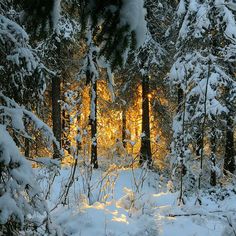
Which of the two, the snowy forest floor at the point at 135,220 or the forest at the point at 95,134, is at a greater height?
the forest at the point at 95,134

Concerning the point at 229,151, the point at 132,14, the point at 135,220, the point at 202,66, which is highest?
the point at 202,66

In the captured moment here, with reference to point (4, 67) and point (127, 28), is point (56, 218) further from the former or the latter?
point (127, 28)

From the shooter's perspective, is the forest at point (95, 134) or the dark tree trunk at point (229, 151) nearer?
the forest at point (95, 134)

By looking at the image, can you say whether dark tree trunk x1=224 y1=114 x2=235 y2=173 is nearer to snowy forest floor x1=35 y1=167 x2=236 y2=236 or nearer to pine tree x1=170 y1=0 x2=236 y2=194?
pine tree x1=170 y1=0 x2=236 y2=194

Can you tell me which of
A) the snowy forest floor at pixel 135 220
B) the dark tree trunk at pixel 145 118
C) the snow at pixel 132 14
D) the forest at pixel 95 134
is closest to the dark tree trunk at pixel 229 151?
the forest at pixel 95 134

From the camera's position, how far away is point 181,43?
14.1 meters

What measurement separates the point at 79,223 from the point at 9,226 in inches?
73.1

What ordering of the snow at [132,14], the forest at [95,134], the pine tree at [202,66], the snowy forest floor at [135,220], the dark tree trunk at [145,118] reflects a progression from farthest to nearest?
1. the dark tree trunk at [145,118]
2. the pine tree at [202,66]
3. the snowy forest floor at [135,220]
4. the forest at [95,134]
5. the snow at [132,14]

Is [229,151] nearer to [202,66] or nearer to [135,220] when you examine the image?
[202,66]

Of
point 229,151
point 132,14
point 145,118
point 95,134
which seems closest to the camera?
point 132,14

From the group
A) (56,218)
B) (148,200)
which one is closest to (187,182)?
(148,200)

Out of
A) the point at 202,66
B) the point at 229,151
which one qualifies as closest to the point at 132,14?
the point at 202,66

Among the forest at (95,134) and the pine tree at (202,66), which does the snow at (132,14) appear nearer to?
the forest at (95,134)

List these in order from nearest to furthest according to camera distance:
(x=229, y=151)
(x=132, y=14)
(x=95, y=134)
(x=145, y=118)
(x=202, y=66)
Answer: (x=132, y=14)
(x=95, y=134)
(x=202, y=66)
(x=229, y=151)
(x=145, y=118)
